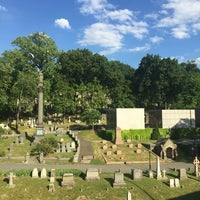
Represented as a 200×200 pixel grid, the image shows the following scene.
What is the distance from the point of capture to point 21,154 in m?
34.0

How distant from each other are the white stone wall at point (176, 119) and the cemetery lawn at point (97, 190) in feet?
107

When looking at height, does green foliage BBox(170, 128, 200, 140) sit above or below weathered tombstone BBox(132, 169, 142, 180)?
above

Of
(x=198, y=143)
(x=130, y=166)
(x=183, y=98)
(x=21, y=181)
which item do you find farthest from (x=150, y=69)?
(x=21, y=181)

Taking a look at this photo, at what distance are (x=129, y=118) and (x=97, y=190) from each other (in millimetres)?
31535

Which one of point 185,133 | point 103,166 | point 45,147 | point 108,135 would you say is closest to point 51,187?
point 103,166

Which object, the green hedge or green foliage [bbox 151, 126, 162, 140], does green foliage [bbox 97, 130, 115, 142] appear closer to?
the green hedge

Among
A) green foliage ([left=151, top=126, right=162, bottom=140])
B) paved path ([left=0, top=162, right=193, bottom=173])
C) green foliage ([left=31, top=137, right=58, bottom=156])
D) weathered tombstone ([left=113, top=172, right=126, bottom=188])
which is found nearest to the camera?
weathered tombstone ([left=113, top=172, right=126, bottom=188])

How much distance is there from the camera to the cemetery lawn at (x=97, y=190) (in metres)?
19.4

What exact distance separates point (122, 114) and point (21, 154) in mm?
21330

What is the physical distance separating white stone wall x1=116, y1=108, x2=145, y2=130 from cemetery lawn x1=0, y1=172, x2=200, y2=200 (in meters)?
28.0

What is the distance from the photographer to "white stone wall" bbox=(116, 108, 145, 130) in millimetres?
50500

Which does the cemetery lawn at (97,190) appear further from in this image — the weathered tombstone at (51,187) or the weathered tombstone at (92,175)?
the weathered tombstone at (92,175)

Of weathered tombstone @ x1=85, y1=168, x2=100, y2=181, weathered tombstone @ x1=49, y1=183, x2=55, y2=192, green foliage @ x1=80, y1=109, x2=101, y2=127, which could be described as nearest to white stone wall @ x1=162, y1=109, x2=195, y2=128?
green foliage @ x1=80, y1=109, x2=101, y2=127

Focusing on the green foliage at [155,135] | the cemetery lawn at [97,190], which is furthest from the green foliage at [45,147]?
the green foliage at [155,135]
